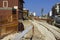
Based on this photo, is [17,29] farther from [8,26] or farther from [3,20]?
[3,20]

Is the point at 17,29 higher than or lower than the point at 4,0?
lower

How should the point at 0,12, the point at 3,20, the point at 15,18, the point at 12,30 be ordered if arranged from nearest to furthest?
the point at 12,30, the point at 15,18, the point at 3,20, the point at 0,12

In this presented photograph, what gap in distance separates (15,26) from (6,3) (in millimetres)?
33457

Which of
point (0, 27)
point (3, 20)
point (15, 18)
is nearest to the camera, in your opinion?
point (0, 27)

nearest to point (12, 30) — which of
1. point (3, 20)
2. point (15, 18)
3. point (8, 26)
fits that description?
point (8, 26)

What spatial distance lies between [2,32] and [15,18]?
4.77 m

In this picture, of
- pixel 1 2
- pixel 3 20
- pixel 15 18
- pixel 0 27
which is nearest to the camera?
pixel 0 27

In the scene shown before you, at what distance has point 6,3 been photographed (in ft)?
183

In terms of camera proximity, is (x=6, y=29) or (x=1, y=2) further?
(x=1, y=2)

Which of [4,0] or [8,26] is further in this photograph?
[4,0]

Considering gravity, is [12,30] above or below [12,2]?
below

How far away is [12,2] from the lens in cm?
5625

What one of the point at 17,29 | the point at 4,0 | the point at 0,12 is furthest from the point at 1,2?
the point at 17,29

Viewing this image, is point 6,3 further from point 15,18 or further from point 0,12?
point 15,18
